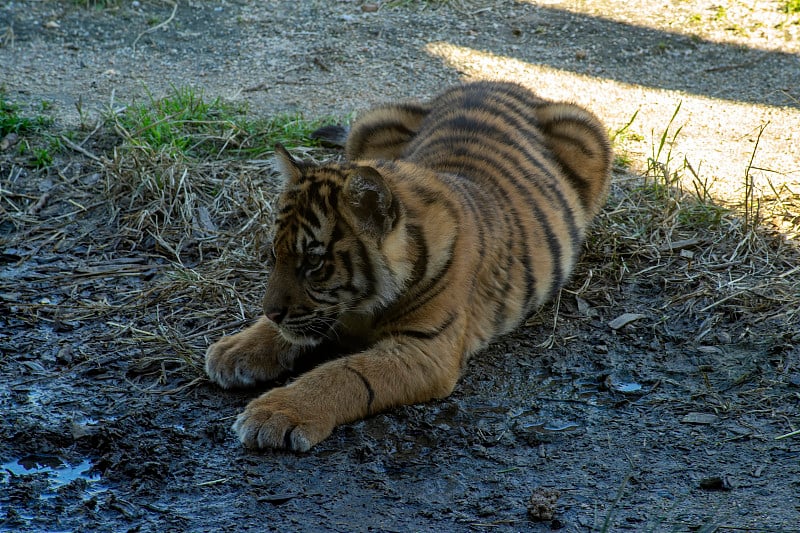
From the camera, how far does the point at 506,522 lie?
Result: 2691 millimetres

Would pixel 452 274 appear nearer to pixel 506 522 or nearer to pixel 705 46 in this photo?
pixel 506 522

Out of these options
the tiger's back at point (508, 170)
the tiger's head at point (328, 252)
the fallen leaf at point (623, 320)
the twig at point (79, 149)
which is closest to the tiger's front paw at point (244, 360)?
the tiger's head at point (328, 252)

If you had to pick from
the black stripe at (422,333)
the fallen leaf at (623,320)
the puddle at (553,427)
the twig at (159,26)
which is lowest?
the puddle at (553,427)

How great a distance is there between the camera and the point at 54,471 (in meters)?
2.98

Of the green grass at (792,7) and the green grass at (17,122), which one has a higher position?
the green grass at (792,7)

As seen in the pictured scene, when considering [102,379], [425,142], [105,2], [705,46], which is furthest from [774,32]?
[102,379]

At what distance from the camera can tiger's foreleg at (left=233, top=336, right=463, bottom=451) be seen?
9.89ft

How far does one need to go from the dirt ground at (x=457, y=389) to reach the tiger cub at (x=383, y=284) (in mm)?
111

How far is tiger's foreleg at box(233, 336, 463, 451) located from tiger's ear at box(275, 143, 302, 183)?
711 mm

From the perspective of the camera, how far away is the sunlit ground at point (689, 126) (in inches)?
201

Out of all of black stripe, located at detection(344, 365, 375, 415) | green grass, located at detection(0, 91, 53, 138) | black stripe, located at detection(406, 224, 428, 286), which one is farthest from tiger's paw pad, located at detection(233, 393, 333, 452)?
green grass, located at detection(0, 91, 53, 138)

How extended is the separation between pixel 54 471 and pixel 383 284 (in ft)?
4.21

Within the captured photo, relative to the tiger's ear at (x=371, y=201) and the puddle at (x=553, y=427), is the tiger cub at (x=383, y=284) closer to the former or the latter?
the tiger's ear at (x=371, y=201)

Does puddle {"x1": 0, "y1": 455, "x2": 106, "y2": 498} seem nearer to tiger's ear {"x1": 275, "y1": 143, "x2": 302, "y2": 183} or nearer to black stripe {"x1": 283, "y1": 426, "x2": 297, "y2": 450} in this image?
black stripe {"x1": 283, "y1": 426, "x2": 297, "y2": 450}
